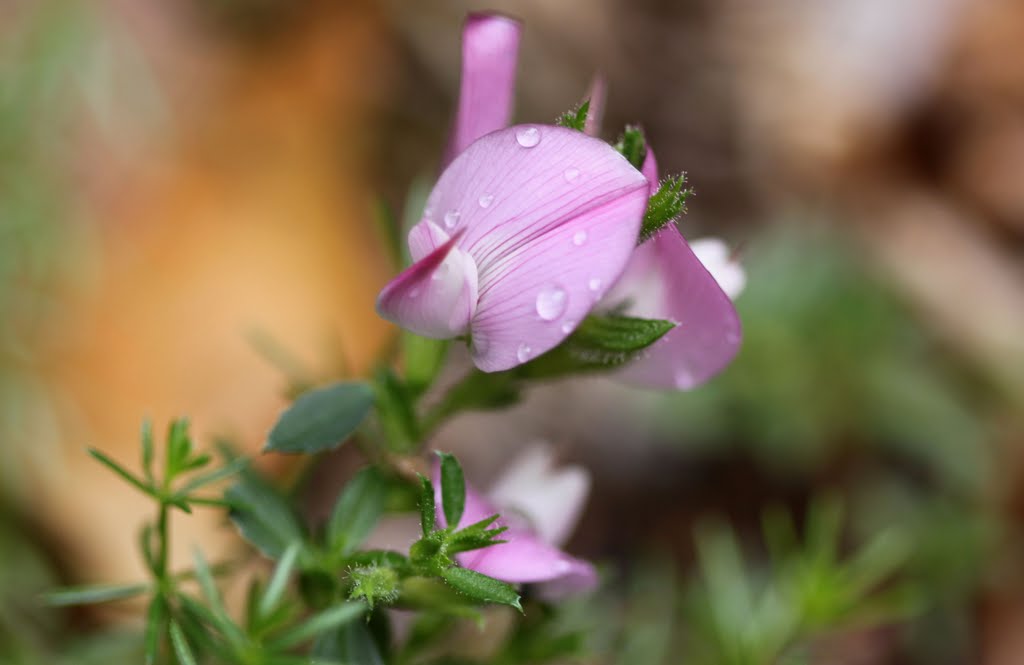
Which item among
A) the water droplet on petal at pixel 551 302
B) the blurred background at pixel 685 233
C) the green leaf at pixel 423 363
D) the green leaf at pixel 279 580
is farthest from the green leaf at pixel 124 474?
the blurred background at pixel 685 233

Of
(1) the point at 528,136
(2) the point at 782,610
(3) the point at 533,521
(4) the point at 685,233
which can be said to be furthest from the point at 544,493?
(4) the point at 685,233

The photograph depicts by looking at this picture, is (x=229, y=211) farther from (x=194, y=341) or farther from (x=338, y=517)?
(x=338, y=517)

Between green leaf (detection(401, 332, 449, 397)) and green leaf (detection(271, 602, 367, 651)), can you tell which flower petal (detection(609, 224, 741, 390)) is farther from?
green leaf (detection(271, 602, 367, 651))

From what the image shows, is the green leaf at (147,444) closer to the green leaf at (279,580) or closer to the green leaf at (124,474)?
the green leaf at (124,474)

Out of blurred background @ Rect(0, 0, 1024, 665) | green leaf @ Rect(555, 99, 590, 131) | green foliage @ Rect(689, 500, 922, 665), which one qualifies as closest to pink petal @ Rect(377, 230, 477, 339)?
green leaf @ Rect(555, 99, 590, 131)

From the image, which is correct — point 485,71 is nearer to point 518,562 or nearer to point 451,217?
point 451,217
